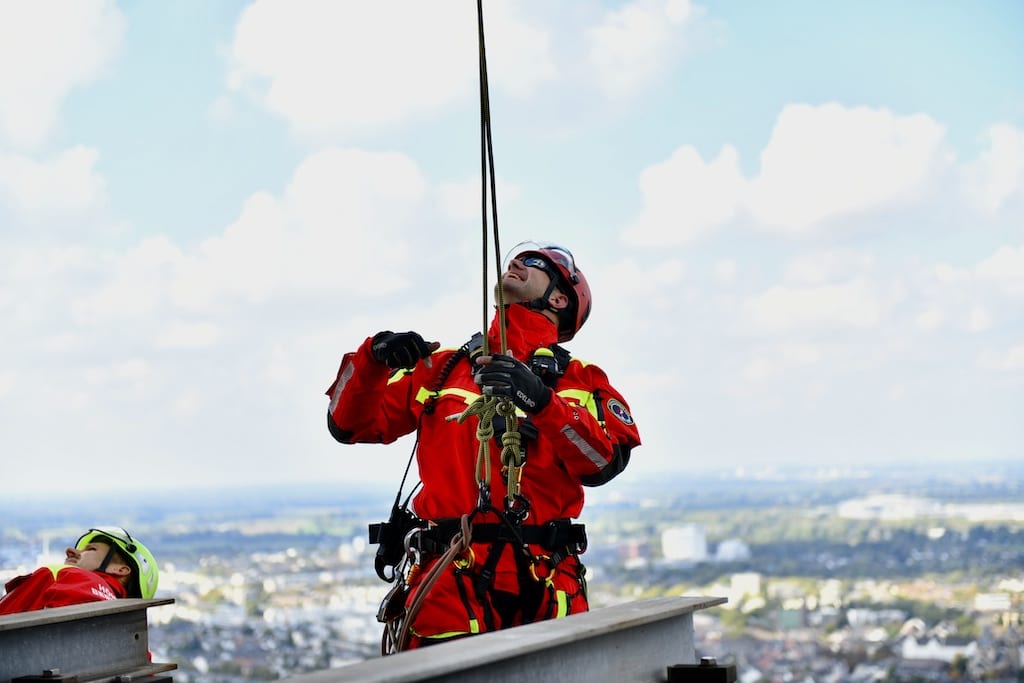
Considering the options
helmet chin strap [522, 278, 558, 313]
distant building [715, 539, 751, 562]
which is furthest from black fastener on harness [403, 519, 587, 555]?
distant building [715, 539, 751, 562]

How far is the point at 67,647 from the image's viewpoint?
3807 millimetres

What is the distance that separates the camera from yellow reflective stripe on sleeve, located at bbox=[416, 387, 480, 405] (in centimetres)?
420

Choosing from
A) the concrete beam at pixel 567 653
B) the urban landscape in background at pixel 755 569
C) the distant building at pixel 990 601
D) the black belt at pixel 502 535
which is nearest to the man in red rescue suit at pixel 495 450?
the black belt at pixel 502 535

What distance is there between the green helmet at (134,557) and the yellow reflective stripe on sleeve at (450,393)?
69.0 inches

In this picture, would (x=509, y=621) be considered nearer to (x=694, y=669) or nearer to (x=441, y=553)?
(x=441, y=553)

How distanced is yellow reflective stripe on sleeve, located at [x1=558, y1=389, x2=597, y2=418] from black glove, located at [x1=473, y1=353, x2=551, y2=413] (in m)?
0.37

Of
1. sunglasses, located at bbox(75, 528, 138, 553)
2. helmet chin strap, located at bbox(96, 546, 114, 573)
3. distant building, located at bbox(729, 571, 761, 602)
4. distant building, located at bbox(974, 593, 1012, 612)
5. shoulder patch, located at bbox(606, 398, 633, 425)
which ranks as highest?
shoulder patch, located at bbox(606, 398, 633, 425)

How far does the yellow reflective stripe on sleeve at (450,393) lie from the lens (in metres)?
4.20

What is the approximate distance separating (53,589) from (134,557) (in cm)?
89

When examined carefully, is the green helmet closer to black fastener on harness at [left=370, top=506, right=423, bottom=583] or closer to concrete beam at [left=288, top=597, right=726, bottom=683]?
black fastener on harness at [left=370, top=506, right=423, bottom=583]

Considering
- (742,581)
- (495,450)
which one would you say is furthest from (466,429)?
(742,581)

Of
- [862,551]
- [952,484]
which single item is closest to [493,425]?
[862,551]

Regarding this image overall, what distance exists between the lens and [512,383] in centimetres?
378

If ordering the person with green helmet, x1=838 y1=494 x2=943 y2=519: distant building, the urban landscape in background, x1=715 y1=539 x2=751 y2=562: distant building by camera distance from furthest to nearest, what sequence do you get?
x1=838 y1=494 x2=943 y2=519: distant building, x1=715 y1=539 x2=751 y2=562: distant building, the urban landscape in background, the person with green helmet
